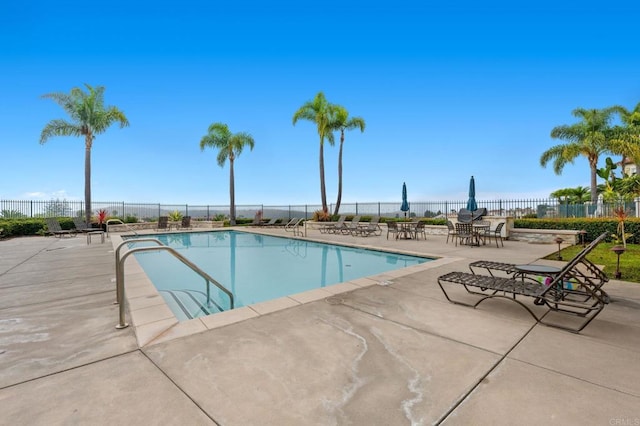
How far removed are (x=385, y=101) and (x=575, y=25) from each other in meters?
8.64

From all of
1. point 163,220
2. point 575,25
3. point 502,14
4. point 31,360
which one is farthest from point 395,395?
point 163,220

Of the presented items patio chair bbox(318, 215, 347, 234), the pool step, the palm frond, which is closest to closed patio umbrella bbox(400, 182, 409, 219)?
patio chair bbox(318, 215, 347, 234)

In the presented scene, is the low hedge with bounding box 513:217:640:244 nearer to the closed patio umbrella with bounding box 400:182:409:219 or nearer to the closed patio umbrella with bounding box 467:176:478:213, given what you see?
the closed patio umbrella with bounding box 467:176:478:213

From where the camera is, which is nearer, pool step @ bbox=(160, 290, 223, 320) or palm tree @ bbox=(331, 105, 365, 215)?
pool step @ bbox=(160, 290, 223, 320)

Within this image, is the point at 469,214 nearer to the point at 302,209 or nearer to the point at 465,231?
the point at 465,231

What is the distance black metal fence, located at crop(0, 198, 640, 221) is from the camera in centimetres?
1425

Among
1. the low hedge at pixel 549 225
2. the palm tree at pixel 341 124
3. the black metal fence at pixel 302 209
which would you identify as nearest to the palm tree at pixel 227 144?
the black metal fence at pixel 302 209

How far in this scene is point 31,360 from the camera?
2227 millimetres

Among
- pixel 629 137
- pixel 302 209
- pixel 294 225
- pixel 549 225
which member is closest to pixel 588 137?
pixel 629 137

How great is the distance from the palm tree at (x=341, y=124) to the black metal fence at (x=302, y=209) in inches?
50.8

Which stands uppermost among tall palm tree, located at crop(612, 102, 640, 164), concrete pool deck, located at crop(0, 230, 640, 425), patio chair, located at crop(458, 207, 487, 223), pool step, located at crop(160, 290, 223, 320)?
tall palm tree, located at crop(612, 102, 640, 164)

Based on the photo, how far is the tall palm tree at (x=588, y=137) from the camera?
754 inches

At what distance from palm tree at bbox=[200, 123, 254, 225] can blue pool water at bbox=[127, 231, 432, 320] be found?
11.0 metres

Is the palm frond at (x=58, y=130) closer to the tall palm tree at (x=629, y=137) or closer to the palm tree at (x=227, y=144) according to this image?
the palm tree at (x=227, y=144)
